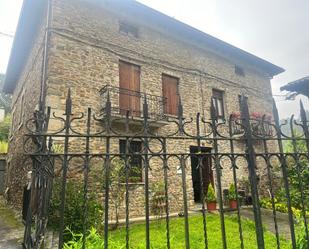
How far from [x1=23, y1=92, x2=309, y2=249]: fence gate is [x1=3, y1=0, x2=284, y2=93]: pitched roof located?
13.8 ft

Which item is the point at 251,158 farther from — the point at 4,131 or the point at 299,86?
the point at 4,131

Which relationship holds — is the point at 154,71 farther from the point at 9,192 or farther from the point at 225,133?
the point at 9,192

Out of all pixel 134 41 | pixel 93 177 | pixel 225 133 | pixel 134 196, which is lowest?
pixel 134 196

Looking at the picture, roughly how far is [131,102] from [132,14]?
3.61 metres

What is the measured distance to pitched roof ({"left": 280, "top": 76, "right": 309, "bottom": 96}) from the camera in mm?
6391

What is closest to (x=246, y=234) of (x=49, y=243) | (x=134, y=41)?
(x=49, y=243)

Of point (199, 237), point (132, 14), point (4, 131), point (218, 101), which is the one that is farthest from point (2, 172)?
point (199, 237)

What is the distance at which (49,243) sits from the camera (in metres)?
3.62

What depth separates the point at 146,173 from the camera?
2066mm

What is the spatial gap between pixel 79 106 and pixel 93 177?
230cm

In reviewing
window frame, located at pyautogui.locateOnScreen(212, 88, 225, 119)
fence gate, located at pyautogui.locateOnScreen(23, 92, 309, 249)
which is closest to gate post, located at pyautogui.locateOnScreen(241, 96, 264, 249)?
fence gate, located at pyautogui.locateOnScreen(23, 92, 309, 249)

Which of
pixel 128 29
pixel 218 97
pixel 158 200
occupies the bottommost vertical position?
pixel 158 200

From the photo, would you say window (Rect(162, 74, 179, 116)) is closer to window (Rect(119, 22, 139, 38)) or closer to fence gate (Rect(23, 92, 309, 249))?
fence gate (Rect(23, 92, 309, 249))

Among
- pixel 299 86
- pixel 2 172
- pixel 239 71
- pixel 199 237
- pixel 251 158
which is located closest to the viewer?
pixel 251 158
